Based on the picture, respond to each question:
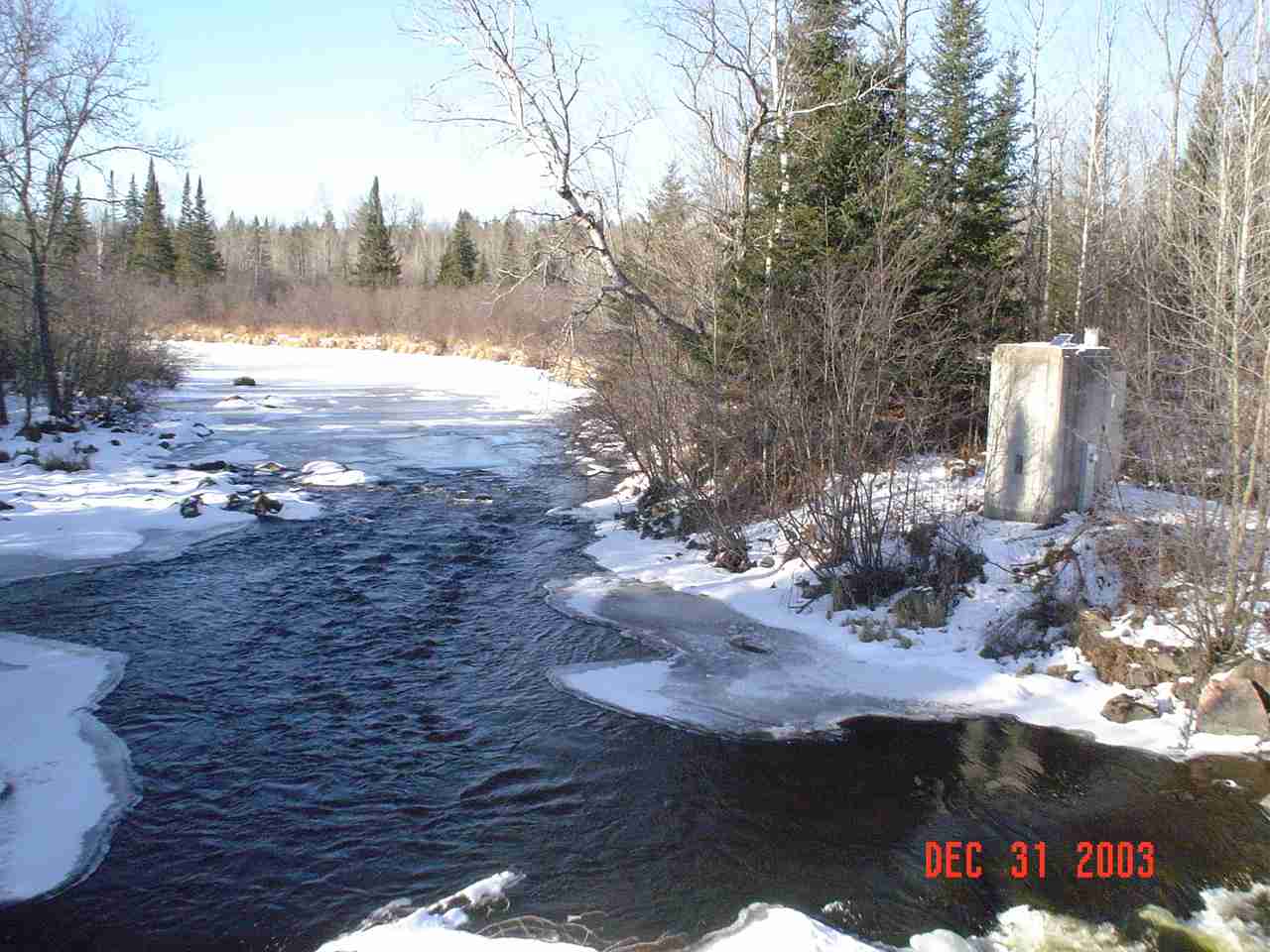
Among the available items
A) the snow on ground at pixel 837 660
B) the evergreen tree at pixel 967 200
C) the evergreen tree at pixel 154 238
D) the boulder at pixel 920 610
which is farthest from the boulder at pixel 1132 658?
the evergreen tree at pixel 154 238

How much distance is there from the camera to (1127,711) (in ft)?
27.6

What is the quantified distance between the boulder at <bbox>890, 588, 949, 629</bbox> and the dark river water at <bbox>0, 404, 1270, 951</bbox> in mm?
1969

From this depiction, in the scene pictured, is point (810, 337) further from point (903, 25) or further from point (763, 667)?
point (903, 25)

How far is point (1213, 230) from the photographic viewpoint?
351 inches

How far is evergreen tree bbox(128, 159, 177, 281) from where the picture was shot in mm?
66375

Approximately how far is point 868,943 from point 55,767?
598 centimetres

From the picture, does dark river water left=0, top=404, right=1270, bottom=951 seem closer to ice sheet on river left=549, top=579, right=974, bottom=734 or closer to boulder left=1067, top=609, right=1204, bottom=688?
ice sheet on river left=549, top=579, right=974, bottom=734

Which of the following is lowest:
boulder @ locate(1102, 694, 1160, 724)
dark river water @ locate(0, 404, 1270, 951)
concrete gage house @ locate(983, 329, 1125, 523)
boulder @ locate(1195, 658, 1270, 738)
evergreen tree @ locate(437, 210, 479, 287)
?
dark river water @ locate(0, 404, 1270, 951)

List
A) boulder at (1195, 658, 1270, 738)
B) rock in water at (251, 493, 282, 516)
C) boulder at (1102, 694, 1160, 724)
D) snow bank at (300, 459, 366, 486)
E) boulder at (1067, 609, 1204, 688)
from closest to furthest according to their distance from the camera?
boulder at (1195, 658, 1270, 738)
boulder at (1102, 694, 1160, 724)
boulder at (1067, 609, 1204, 688)
rock in water at (251, 493, 282, 516)
snow bank at (300, 459, 366, 486)

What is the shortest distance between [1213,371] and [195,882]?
8.74 metres

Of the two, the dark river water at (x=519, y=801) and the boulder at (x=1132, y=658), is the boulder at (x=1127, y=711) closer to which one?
the boulder at (x=1132, y=658)

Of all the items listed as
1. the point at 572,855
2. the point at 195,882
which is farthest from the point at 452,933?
the point at 195,882
